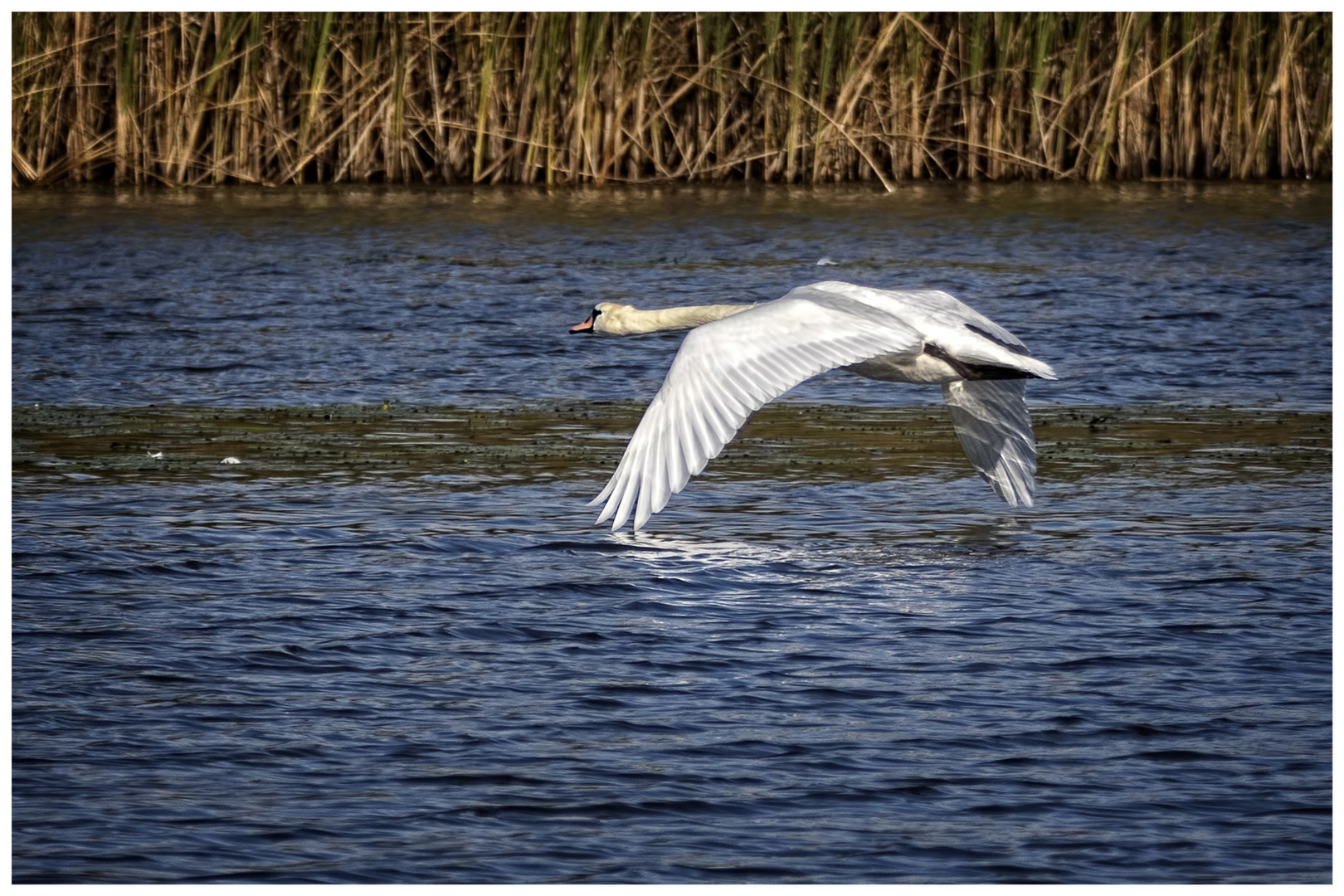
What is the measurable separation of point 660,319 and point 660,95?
35.9ft

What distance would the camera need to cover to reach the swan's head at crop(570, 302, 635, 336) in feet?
30.6

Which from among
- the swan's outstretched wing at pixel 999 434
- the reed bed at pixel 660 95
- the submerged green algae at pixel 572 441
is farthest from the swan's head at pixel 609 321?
the reed bed at pixel 660 95

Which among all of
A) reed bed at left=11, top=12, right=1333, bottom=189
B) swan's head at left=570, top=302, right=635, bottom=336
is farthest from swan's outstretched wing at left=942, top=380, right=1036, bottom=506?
reed bed at left=11, top=12, right=1333, bottom=189

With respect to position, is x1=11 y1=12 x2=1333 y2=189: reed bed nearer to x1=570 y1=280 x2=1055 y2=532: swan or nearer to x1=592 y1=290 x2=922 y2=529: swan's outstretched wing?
x1=570 y1=280 x2=1055 y2=532: swan

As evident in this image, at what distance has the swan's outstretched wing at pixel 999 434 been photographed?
8.54m

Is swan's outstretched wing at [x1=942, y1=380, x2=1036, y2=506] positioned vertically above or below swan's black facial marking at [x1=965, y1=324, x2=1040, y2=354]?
below

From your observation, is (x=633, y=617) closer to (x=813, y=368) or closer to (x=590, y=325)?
(x=813, y=368)

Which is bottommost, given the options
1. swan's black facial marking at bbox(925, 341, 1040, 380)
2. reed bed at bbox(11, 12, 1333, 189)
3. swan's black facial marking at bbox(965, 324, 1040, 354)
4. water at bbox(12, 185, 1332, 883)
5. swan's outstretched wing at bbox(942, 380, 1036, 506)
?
water at bbox(12, 185, 1332, 883)

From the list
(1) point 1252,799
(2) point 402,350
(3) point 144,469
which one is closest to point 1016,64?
(2) point 402,350

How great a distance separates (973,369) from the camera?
8.04 meters

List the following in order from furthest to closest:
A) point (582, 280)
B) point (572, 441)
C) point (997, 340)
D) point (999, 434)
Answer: point (582, 280)
point (572, 441)
point (999, 434)
point (997, 340)

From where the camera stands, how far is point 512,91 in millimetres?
19812

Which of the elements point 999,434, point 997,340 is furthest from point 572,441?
point 997,340

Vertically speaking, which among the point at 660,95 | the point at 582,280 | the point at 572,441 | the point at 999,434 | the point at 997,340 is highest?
the point at 660,95
